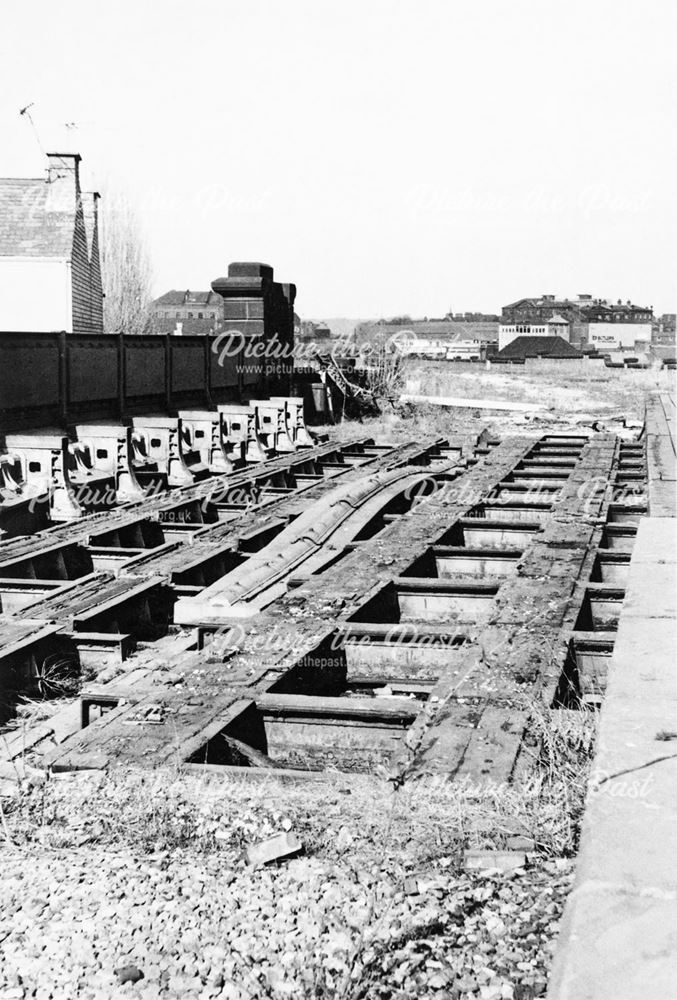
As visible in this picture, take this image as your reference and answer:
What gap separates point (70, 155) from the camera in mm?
33406

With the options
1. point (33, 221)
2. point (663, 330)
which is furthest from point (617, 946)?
point (663, 330)

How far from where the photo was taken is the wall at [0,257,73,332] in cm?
3184

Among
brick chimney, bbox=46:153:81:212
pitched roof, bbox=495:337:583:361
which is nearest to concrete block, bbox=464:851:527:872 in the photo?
brick chimney, bbox=46:153:81:212

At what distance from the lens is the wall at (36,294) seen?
104ft

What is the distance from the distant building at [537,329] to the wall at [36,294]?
92695 mm

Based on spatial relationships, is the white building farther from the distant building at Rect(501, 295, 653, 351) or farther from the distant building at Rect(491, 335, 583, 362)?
the distant building at Rect(491, 335, 583, 362)

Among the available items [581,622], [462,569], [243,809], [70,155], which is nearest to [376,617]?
[581,622]

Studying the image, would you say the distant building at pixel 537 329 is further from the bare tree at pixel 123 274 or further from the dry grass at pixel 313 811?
the dry grass at pixel 313 811

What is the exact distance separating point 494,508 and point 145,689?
680 cm

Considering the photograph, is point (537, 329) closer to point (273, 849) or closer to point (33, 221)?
point (33, 221)

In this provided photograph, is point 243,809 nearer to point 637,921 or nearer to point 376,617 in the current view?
point 637,921

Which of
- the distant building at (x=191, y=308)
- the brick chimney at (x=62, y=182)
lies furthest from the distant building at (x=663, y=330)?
the brick chimney at (x=62, y=182)

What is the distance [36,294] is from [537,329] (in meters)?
95.7

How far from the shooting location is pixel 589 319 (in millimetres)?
126500
